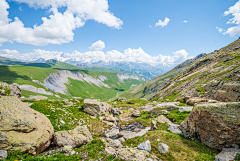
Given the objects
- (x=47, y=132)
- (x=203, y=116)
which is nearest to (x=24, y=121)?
(x=47, y=132)

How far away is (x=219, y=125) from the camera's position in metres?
14.5

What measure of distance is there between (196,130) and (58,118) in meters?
27.6

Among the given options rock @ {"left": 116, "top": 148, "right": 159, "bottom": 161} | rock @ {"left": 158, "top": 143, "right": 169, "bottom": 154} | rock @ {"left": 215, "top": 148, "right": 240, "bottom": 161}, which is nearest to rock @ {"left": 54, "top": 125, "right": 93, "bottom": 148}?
rock @ {"left": 116, "top": 148, "right": 159, "bottom": 161}

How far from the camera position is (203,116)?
53.7 feet

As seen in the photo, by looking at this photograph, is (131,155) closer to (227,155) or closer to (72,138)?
(72,138)

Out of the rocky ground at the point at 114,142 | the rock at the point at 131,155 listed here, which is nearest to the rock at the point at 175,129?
the rocky ground at the point at 114,142

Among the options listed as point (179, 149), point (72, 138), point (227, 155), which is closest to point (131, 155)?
point (179, 149)

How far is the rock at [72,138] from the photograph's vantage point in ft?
49.4

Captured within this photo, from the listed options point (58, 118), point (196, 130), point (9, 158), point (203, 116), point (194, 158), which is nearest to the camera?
point (9, 158)

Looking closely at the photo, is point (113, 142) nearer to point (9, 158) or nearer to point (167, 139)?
point (167, 139)

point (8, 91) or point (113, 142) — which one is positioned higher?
point (8, 91)

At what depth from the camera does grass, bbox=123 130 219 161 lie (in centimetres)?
1303

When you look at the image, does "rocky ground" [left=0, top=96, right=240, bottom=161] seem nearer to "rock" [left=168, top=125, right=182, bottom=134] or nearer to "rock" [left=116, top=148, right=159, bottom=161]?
"rock" [left=116, top=148, right=159, bottom=161]

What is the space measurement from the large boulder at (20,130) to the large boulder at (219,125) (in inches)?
970
